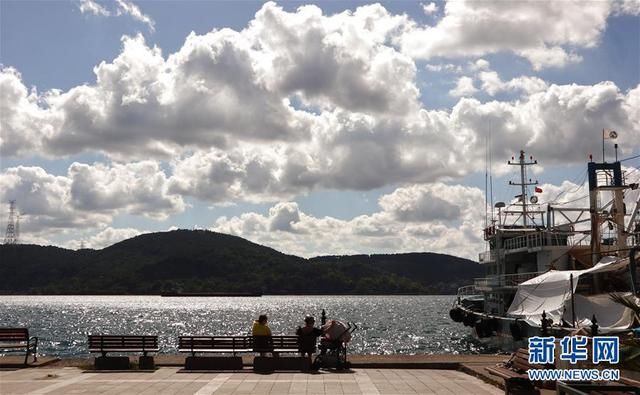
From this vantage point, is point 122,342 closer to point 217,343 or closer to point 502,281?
point 217,343

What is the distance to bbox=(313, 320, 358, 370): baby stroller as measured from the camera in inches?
797

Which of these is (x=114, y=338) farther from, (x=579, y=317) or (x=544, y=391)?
(x=579, y=317)

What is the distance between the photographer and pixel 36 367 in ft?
67.9

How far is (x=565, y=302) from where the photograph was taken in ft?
113

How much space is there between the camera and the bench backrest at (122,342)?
20688mm

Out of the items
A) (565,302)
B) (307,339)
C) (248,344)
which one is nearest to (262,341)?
(248,344)

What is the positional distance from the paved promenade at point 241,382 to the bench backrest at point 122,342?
0.85 metres

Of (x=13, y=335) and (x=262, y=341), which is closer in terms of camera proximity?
(x=262, y=341)

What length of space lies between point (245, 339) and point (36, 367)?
6.00 meters

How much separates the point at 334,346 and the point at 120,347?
6.15 m

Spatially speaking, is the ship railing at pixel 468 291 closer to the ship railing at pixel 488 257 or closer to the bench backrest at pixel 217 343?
the ship railing at pixel 488 257

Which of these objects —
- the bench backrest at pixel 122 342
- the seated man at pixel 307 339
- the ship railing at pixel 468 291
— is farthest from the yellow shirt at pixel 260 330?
the ship railing at pixel 468 291

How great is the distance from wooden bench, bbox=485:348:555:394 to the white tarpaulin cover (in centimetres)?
1654

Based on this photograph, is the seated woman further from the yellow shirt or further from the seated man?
the seated man
